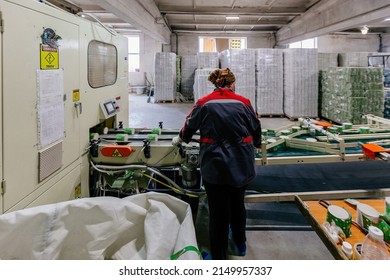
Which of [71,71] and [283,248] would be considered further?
[283,248]

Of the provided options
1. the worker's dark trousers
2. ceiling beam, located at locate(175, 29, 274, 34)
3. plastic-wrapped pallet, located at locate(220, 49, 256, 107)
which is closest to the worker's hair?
the worker's dark trousers

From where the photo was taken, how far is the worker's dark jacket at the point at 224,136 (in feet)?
6.39

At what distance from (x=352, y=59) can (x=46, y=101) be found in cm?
941

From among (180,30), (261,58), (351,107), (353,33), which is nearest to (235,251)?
(351,107)

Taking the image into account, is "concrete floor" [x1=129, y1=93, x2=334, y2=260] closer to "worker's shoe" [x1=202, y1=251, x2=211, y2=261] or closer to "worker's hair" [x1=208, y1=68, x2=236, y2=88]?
"worker's shoe" [x1=202, y1=251, x2=211, y2=261]

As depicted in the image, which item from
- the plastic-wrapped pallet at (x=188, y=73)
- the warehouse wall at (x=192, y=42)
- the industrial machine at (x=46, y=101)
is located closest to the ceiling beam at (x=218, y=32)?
the warehouse wall at (x=192, y=42)

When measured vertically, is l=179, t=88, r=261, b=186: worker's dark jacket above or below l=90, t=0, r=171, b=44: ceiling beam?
Result: below

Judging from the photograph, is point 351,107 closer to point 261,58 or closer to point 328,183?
point 261,58

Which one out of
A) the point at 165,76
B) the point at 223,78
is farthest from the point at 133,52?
the point at 223,78

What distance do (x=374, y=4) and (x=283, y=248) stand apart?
511 cm

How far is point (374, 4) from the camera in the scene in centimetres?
516

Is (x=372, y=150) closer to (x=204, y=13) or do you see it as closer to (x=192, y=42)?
(x=204, y=13)

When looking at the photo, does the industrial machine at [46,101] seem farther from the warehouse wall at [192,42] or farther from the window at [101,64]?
the warehouse wall at [192,42]

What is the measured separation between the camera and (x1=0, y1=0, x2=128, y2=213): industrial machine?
4.72 feet
